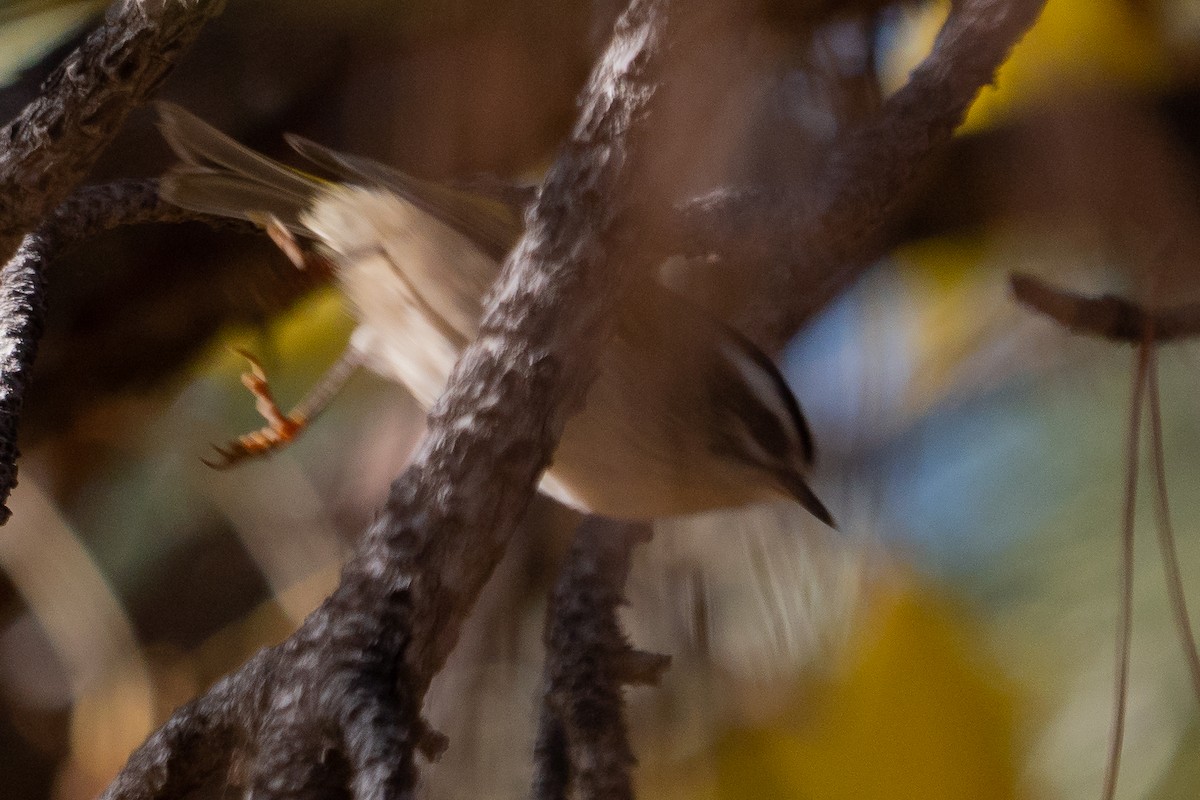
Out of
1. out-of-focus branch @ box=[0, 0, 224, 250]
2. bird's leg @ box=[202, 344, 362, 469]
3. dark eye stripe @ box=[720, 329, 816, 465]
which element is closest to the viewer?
Result: out-of-focus branch @ box=[0, 0, 224, 250]

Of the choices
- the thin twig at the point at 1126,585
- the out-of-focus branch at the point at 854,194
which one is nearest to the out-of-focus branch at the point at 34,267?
the out-of-focus branch at the point at 854,194

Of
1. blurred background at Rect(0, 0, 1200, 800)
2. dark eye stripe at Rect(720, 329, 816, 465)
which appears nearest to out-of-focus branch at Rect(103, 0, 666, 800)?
blurred background at Rect(0, 0, 1200, 800)

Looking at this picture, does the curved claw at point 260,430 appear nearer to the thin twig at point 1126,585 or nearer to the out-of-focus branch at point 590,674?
the out-of-focus branch at point 590,674

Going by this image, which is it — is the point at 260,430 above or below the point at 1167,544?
above

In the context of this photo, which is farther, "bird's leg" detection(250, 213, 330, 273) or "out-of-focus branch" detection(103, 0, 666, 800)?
"bird's leg" detection(250, 213, 330, 273)

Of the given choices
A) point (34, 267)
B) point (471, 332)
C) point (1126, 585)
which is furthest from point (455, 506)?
point (34, 267)

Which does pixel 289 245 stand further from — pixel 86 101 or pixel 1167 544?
pixel 1167 544

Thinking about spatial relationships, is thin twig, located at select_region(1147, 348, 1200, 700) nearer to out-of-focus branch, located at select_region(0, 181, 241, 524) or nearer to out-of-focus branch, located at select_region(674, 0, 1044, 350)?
out-of-focus branch, located at select_region(674, 0, 1044, 350)
